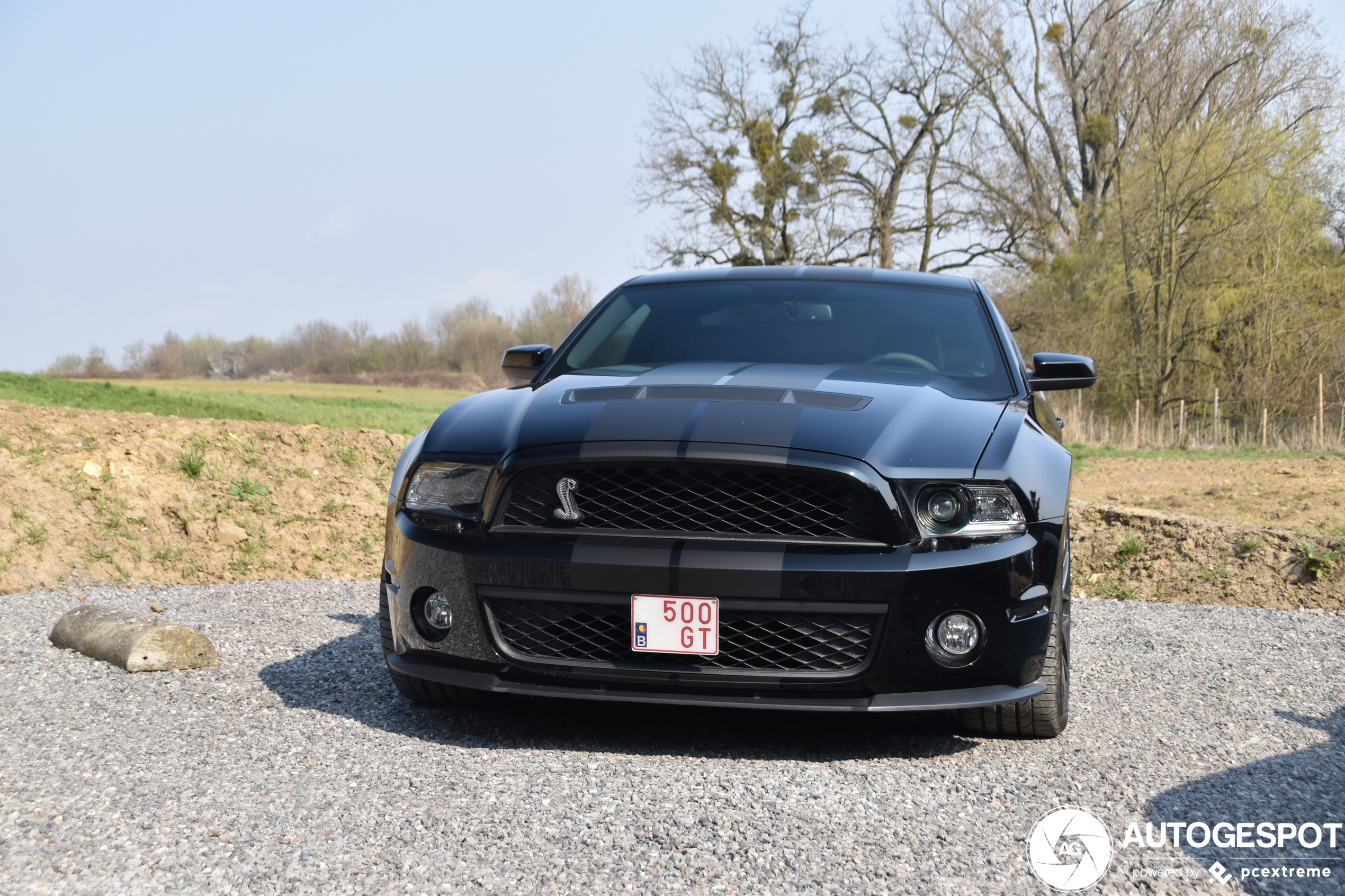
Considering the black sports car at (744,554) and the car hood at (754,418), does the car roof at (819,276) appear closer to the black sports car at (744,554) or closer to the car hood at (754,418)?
the car hood at (754,418)

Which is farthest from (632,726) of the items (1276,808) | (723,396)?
(1276,808)

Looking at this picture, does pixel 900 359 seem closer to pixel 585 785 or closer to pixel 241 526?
pixel 585 785

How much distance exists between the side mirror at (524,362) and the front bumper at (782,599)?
1.54m

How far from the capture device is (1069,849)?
2.60m

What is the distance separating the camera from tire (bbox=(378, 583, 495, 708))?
3652mm

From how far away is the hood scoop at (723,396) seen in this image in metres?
3.39

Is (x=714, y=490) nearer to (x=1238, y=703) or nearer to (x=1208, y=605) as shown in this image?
(x=1238, y=703)

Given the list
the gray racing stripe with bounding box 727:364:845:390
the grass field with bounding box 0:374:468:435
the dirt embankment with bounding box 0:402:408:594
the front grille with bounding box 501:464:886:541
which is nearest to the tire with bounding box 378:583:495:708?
the front grille with bounding box 501:464:886:541

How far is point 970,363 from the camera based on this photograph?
4.27 m

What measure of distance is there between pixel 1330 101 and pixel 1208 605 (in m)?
27.5

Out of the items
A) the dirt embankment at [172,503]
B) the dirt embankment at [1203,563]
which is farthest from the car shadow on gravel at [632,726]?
the dirt embankment at [1203,563]

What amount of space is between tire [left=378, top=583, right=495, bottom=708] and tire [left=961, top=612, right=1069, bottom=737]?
1.63 metres

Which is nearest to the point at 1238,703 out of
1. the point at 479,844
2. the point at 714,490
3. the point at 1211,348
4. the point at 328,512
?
the point at 714,490

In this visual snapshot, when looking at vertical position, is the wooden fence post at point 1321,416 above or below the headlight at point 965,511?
below
